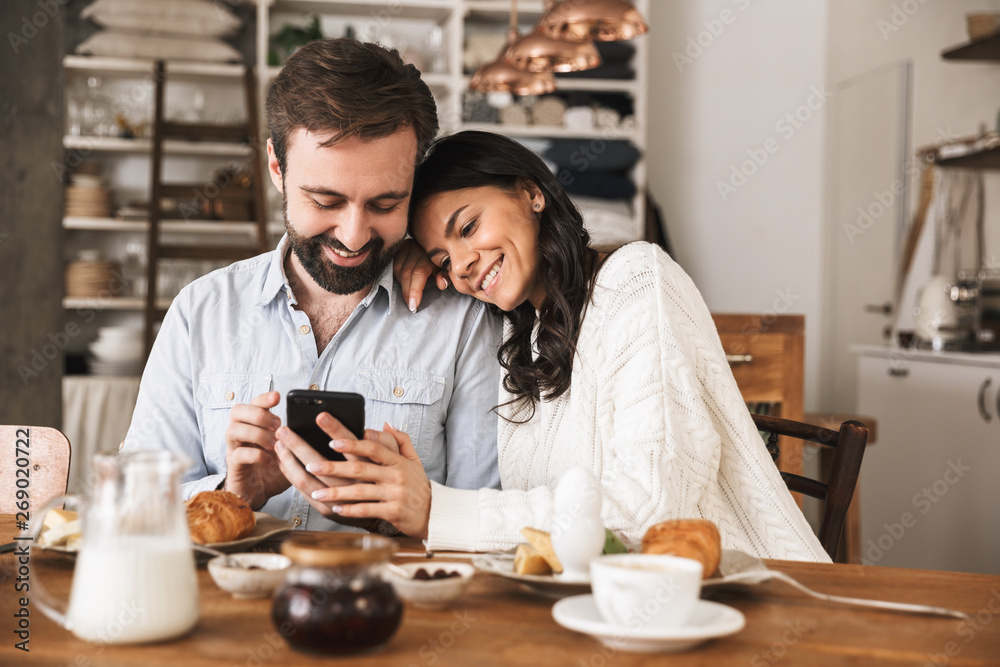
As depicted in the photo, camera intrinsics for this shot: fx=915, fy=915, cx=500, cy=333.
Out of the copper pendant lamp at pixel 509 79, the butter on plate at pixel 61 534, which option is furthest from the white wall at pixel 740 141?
the butter on plate at pixel 61 534

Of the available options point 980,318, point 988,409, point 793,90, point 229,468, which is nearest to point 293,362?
point 229,468

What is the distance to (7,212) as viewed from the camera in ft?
9.55

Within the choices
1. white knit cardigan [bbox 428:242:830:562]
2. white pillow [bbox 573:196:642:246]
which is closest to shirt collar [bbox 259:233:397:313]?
white knit cardigan [bbox 428:242:830:562]

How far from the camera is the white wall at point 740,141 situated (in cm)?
489

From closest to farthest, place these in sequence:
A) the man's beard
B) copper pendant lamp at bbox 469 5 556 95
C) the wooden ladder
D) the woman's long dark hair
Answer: the woman's long dark hair
the man's beard
copper pendant lamp at bbox 469 5 556 95
the wooden ladder

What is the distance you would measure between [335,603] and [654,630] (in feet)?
0.95

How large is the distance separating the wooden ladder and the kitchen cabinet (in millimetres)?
2836

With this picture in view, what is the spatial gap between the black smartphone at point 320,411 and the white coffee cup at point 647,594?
19.2 inches

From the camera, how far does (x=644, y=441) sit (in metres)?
1.33

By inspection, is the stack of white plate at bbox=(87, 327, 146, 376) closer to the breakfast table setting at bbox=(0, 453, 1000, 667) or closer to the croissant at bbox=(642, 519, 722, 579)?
the breakfast table setting at bbox=(0, 453, 1000, 667)

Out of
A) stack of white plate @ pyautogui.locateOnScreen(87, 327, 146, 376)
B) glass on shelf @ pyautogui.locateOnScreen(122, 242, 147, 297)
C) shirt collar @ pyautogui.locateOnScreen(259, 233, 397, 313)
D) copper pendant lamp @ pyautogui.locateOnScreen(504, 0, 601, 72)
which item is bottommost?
stack of white plate @ pyautogui.locateOnScreen(87, 327, 146, 376)

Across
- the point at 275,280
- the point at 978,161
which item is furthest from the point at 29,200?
the point at 978,161

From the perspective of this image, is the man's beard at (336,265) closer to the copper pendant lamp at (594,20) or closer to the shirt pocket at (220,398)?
the shirt pocket at (220,398)

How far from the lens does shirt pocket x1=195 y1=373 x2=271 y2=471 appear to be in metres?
1.68
